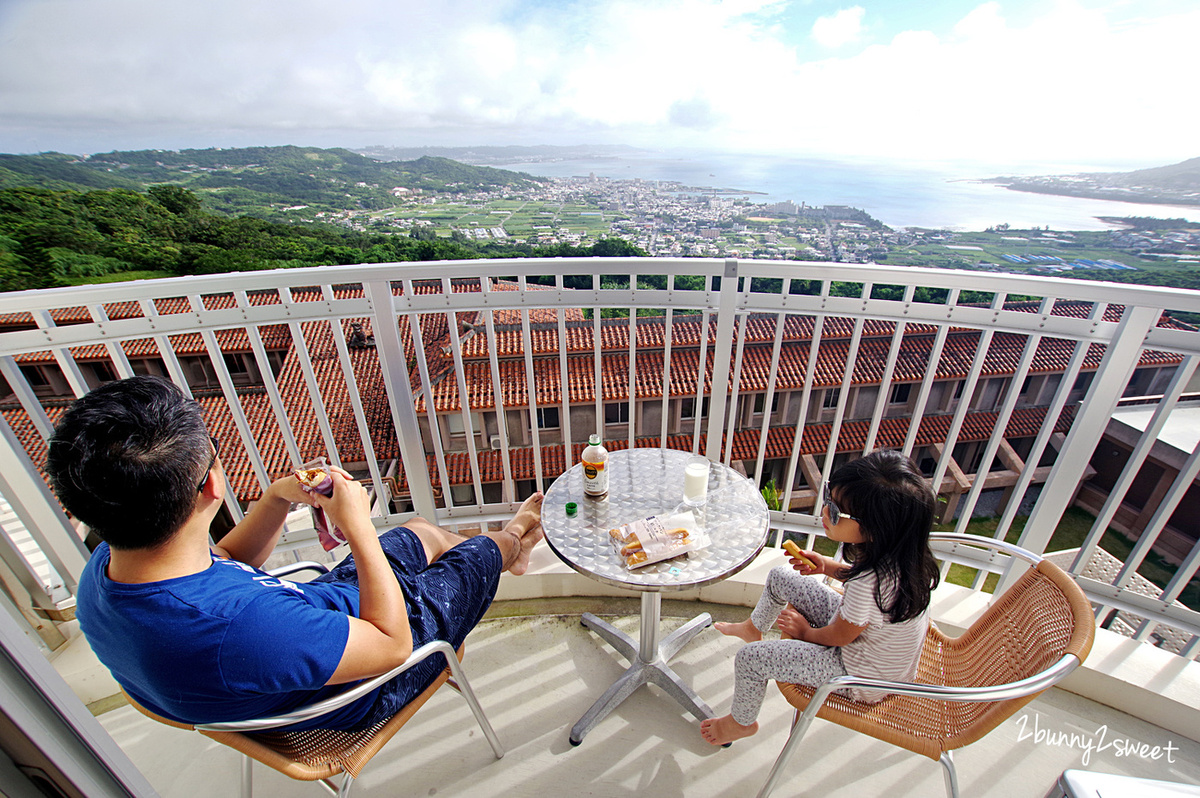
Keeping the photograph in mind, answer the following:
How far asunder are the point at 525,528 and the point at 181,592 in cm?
123

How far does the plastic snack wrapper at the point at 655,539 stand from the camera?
59.6 inches

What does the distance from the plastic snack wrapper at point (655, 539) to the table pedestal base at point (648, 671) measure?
0.37 m

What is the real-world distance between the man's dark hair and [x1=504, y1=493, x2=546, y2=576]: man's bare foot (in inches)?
47.1

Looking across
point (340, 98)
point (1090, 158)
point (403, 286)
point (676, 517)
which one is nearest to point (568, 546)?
point (676, 517)

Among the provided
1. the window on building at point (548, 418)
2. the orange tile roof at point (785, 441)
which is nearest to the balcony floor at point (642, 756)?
the window on building at point (548, 418)

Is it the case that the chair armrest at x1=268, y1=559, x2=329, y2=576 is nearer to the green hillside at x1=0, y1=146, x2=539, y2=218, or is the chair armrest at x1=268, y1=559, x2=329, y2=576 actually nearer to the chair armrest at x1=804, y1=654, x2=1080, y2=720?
the chair armrest at x1=804, y1=654, x2=1080, y2=720

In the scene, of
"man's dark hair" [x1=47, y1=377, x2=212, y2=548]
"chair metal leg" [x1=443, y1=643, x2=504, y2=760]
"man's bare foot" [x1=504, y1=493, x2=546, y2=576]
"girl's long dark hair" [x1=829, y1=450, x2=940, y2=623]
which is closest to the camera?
"man's dark hair" [x1=47, y1=377, x2=212, y2=548]

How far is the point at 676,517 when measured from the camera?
167 centimetres

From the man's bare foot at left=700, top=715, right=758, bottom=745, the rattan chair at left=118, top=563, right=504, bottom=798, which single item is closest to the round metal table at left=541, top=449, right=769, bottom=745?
the man's bare foot at left=700, top=715, right=758, bottom=745

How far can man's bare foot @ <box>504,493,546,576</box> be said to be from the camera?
203 centimetres

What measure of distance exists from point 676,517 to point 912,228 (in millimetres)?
11996

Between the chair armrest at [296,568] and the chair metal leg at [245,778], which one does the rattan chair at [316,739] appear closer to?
the chair metal leg at [245,778]

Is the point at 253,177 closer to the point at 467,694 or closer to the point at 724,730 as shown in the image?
the point at 467,694

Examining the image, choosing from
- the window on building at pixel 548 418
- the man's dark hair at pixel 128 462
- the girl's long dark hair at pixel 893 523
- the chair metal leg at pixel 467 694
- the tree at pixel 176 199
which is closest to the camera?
the man's dark hair at pixel 128 462
